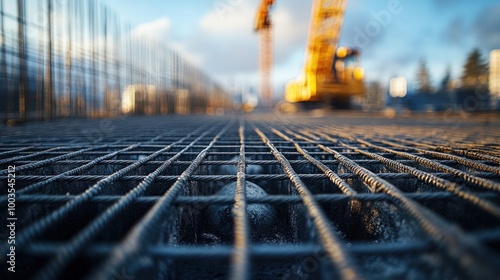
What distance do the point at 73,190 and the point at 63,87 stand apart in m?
9.59

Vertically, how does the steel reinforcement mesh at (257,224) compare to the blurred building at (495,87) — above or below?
below

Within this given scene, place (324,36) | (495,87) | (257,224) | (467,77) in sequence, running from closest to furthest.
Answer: (257,224), (324,36), (495,87), (467,77)

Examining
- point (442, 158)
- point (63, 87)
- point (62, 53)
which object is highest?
point (62, 53)

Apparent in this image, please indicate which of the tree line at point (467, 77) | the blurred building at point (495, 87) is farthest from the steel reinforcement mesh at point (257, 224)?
the tree line at point (467, 77)

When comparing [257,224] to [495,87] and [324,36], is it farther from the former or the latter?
[495,87]

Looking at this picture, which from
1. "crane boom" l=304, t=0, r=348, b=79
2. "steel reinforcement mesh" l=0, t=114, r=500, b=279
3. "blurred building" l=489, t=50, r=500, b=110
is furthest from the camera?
"blurred building" l=489, t=50, r=500, b=110

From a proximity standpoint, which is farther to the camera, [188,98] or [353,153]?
[188,98]

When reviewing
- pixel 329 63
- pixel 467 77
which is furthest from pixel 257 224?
pixel 467 77

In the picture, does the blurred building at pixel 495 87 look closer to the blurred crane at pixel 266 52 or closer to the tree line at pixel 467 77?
the tree line at pixel 467 77

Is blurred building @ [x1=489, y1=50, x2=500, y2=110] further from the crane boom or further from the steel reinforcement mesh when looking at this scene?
the steel reinforcement mesh

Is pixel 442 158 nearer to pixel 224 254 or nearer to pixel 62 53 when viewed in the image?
pixel 224 254

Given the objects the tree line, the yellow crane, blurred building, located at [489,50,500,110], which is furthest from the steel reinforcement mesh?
the tree line

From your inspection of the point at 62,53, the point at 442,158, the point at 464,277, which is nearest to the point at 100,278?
the point at 464,277

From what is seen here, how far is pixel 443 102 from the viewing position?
60.3 ft
